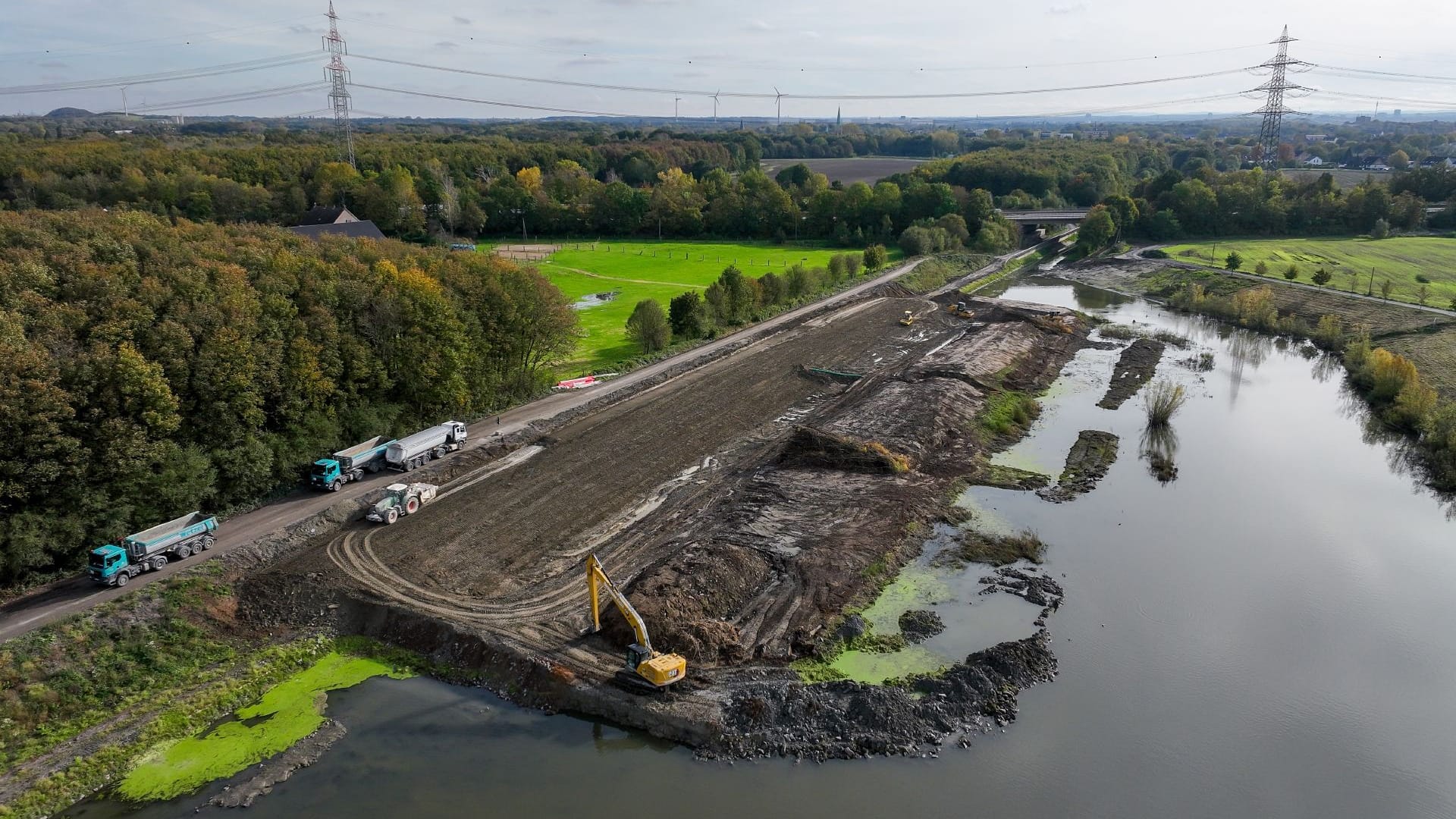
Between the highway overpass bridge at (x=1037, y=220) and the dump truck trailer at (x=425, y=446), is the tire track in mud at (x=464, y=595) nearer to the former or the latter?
the dump truck trailer at (x=425, y=446)

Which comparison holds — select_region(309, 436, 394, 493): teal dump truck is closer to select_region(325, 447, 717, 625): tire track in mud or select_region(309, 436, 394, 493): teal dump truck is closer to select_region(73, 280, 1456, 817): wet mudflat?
select_region(325, 447, 717, 625): tire track in mud

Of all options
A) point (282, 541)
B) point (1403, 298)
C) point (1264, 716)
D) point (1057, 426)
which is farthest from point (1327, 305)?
point (282, 541)

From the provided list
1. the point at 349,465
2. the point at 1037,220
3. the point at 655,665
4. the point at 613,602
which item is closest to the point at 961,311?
the point at 1037,220

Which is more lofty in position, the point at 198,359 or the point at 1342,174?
the point at 1342,174

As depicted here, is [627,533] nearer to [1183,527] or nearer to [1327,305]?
[1183,527]

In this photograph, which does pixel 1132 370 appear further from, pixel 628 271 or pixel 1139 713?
pixel 628 271

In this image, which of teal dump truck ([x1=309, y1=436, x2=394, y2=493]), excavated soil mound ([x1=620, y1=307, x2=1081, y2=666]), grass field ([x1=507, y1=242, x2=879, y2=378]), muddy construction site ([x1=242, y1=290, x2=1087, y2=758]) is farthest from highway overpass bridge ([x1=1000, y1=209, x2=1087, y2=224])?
teal dump truck ([x1=309, y1=436, x2=394, y2=493])

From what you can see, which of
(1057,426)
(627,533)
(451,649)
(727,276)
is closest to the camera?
(451,649)
